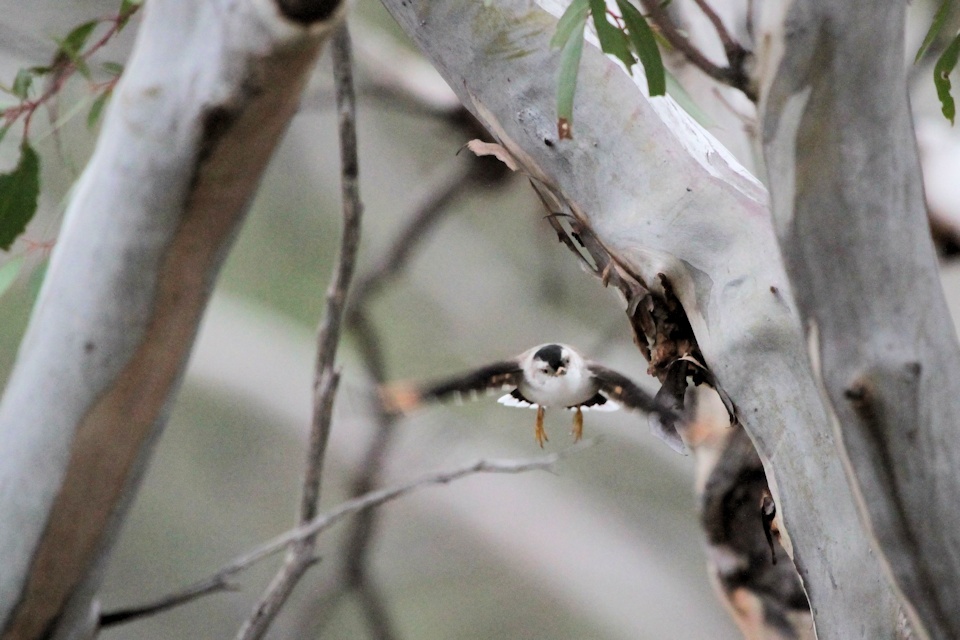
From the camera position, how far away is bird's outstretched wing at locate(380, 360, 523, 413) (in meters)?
0.67

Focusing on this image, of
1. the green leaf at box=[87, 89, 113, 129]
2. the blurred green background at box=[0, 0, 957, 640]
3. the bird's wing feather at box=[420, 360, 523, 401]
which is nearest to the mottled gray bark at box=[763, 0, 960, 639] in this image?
the bird's wing feather at box=[420, 360, 523, 401]

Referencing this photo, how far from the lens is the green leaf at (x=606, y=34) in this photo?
1.43ft

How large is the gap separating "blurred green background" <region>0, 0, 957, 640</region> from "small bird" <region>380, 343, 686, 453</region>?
0.93m

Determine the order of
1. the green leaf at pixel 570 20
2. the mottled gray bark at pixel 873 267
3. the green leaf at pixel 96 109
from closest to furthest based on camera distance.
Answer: the mottled gray bark at pixel 873 267 → the green leaf at pixel 570 20 → the green leaf at pixel 96 109

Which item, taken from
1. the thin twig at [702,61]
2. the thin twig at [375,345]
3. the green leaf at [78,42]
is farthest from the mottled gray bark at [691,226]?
the thin twig at [375,345]

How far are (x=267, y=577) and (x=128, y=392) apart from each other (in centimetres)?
241

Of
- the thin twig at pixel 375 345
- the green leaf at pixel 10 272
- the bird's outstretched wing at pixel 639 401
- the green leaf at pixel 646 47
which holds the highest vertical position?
the green leaf at pixel 646 47

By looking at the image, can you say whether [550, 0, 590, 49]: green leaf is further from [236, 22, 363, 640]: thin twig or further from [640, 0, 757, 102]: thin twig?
[236, 22, 363, 640]: thin twig

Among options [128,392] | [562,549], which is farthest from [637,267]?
[562,549]

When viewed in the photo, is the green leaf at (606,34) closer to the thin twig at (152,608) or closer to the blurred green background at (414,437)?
the thin twig at (152,608)

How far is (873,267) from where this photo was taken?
1.02 ft

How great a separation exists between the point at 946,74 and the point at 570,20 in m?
0.22

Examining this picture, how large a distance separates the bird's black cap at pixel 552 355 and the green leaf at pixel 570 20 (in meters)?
0.25

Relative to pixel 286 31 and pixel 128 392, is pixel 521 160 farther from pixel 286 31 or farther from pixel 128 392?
pixel 128 392
